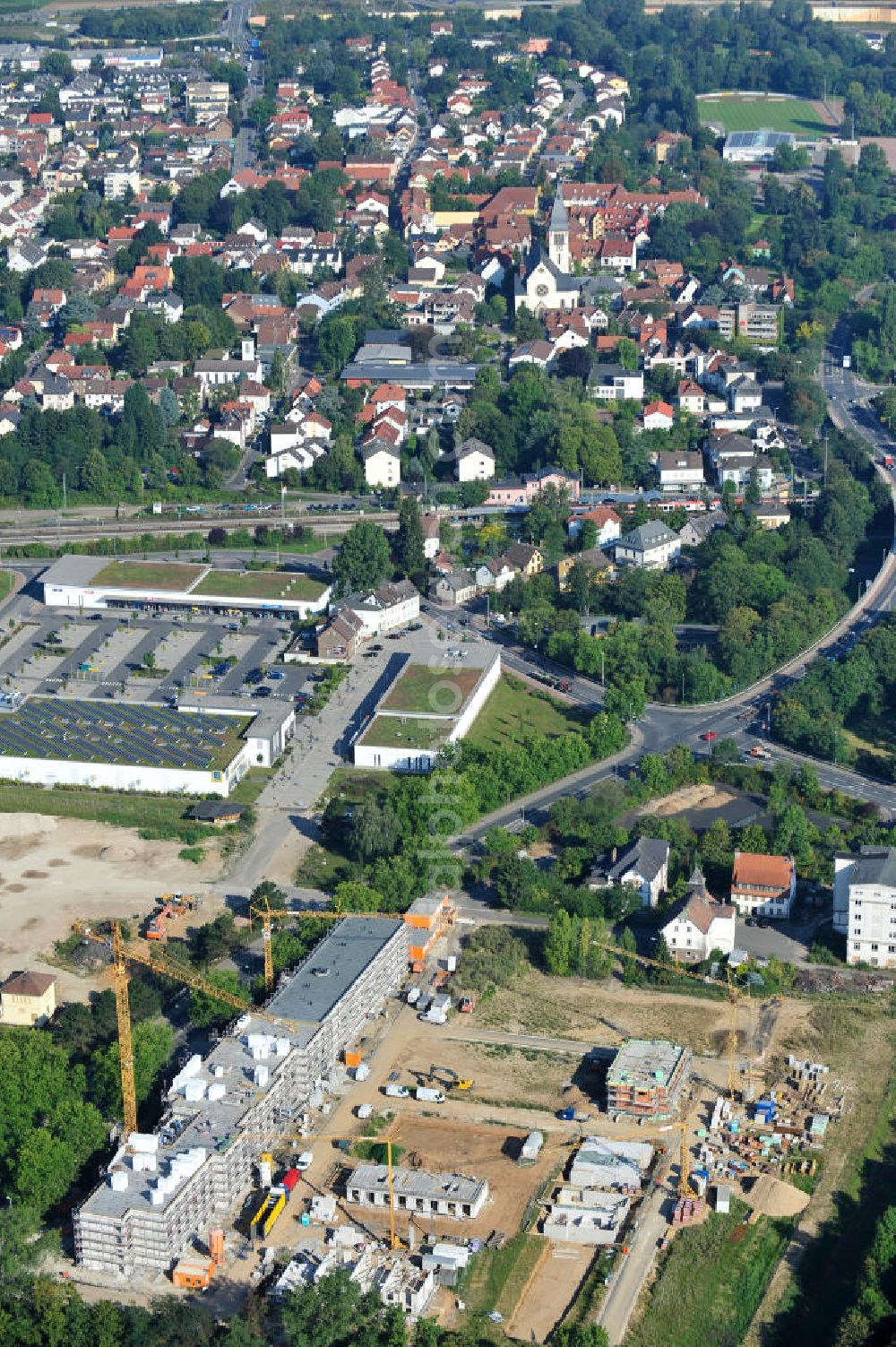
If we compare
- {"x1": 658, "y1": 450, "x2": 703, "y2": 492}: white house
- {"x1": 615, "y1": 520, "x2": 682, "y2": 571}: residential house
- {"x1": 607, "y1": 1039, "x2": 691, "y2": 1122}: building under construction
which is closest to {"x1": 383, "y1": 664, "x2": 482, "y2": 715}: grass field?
{"x1": 615, "y1": 520, "x2": 682, "y2": 571}: residential house

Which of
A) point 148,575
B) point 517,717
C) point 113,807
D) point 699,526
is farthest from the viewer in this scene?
point 699,526

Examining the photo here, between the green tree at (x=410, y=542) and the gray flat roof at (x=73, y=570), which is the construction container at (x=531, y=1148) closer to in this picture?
the green tree at (x=410, y=542)

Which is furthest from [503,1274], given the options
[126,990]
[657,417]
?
[657,417]

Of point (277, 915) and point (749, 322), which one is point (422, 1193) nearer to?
point (277, 915)

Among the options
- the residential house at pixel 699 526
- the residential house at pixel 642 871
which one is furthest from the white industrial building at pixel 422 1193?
the residential house at pixel 699 526

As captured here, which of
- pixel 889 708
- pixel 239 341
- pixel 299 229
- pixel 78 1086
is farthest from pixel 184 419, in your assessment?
pixel 78 1086
